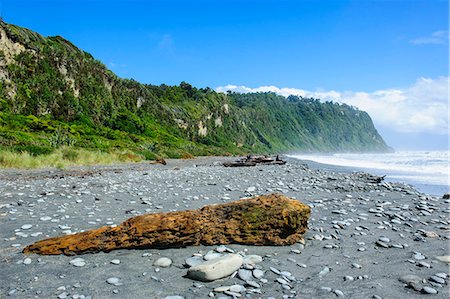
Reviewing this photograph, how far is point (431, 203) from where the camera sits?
31.5 feet

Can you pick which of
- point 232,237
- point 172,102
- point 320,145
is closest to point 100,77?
point 172,102

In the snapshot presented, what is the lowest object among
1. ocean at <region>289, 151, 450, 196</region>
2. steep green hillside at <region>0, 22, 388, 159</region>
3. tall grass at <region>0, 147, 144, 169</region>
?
ocean at <region>289, 151, 450, 196</region>

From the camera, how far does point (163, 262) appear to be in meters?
4.59

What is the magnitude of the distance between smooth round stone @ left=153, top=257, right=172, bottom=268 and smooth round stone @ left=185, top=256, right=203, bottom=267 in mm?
261

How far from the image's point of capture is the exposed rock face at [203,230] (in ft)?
16.1

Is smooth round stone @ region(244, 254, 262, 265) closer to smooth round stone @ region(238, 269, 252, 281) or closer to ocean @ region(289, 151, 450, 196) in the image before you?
smooth round stone @ region(238, 269, 252, 281)

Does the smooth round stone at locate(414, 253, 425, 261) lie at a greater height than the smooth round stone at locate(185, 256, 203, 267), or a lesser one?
lesser

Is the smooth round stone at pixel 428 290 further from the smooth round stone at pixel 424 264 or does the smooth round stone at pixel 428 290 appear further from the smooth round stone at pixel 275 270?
the smooth round stone at pixel 275 270

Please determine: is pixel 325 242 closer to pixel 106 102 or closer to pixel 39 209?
pixel 39 209

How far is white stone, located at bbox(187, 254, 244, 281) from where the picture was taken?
13.4 feet

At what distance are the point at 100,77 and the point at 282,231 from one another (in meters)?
60.2

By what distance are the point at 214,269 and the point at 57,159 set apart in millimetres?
19363

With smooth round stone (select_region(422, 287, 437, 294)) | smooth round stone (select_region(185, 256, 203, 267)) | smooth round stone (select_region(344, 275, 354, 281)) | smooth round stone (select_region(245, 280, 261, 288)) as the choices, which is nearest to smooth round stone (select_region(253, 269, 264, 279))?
smooth round stone (select_region(245, 280, 261, 288))

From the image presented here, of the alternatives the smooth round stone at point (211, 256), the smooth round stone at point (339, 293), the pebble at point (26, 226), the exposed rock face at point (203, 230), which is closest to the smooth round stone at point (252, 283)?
the smooth round stone at point (211, 256)
